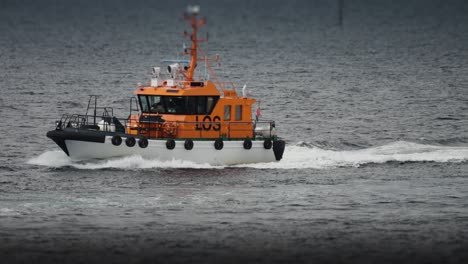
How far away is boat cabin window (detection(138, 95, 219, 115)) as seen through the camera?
45594 millimetres

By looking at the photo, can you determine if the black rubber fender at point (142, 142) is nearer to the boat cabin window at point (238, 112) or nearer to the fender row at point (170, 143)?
the fender row at point (170, 143)

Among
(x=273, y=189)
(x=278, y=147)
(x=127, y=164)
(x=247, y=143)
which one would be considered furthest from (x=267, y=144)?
(x=127, y=164)

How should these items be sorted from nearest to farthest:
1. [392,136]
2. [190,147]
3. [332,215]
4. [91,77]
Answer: [332,215] → [190,147] → [392,136] → [91,77]

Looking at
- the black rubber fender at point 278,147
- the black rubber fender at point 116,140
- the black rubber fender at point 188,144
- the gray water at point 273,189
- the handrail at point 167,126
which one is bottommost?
the gray water at point 273,189

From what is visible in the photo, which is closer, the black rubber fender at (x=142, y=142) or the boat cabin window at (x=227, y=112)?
the black rubber fender at (x=142, y=142)

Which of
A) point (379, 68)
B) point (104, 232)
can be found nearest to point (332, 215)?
point (104, 232)

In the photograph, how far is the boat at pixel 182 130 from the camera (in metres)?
44.3

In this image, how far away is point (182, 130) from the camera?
45.5 metres

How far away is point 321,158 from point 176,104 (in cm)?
732

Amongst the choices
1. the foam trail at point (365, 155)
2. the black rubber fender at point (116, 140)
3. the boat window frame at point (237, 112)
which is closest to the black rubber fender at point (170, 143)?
the black rubber fender at point (116, 140)

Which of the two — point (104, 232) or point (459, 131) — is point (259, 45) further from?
point (104, 232)

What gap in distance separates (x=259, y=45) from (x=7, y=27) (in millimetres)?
63802

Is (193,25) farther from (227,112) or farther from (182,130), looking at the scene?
(182,130)

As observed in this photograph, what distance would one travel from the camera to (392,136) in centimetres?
5806
